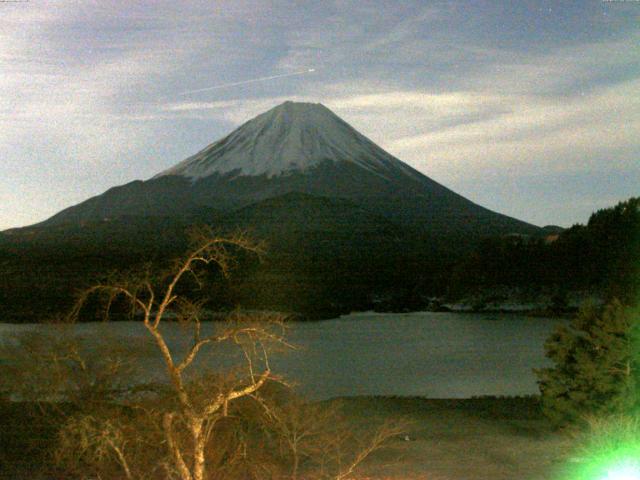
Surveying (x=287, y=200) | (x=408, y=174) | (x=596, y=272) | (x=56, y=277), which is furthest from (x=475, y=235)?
(x=56, y=277)

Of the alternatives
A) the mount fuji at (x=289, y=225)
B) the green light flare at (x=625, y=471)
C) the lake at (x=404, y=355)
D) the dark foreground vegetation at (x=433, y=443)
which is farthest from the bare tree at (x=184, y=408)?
the mount fuji at (x=289, y=225)

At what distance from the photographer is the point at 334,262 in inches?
1836

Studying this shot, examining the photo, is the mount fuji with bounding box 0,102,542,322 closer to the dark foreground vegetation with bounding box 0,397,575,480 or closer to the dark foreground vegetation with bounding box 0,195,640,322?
the dark foreground vegetation with bounding box 0,195,640,322

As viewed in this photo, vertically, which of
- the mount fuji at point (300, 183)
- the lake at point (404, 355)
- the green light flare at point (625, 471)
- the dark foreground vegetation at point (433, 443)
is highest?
the mount fuji at point (300, 183)

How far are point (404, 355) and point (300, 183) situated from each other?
39.4 metres

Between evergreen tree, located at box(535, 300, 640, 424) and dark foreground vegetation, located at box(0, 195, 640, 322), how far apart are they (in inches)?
820

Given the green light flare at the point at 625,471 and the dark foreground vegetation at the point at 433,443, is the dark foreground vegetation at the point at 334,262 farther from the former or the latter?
the green light flare at the point at 625,471

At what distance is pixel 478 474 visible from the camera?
22.3ft

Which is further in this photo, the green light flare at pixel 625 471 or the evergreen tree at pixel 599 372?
the evergreen tree at pixel 599 372

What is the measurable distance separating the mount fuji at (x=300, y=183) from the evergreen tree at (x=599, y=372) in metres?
40.9

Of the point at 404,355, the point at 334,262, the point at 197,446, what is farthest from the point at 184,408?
the point at 334,262

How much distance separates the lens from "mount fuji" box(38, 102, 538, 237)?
55.6m

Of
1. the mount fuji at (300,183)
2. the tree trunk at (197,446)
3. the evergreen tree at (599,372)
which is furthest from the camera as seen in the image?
the mount fuji at (300,183)

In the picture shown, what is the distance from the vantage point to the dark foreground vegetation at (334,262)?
106 feet
